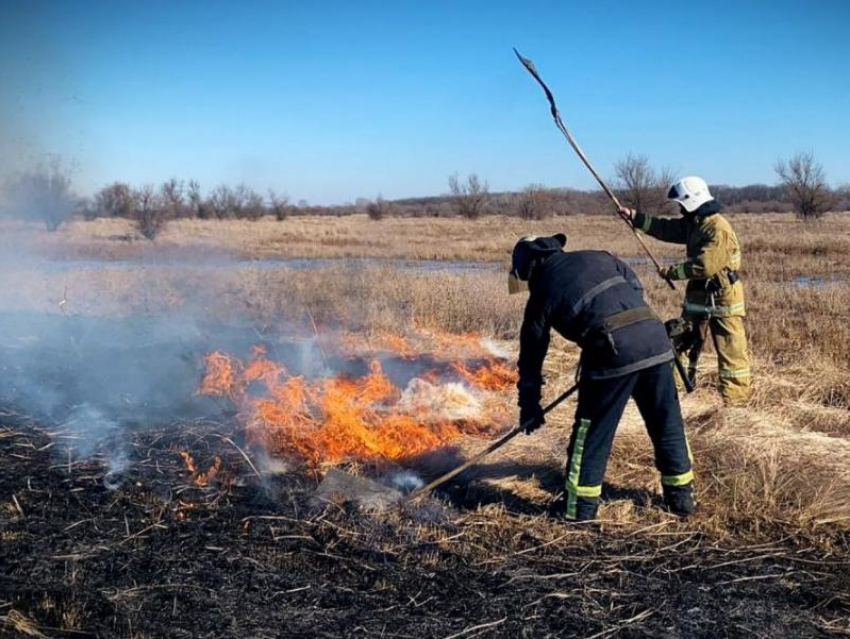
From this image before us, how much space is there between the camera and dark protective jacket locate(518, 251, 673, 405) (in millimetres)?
4105

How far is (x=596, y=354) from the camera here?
4.16m

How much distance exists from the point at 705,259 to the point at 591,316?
2872mm

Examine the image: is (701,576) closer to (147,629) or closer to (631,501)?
(631,501)

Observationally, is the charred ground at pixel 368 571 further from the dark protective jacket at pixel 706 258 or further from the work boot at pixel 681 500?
the dark protective jacket at pixel 706 258

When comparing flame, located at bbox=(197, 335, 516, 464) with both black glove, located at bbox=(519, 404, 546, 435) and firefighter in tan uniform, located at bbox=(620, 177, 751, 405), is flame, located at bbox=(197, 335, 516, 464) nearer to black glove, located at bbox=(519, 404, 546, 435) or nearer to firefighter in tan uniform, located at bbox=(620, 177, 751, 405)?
black glove, located at bbox=(519, 404, 546, 435)

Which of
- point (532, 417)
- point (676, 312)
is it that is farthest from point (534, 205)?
point (532, 417)

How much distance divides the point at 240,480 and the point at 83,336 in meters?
5.85

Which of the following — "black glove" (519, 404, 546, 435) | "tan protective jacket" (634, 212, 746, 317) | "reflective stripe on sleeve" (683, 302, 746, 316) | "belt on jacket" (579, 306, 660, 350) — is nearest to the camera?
"belt on jacket" (579, 306, 660, 350)

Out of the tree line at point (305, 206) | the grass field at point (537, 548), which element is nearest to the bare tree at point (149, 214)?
the tree line at point (305, 206)

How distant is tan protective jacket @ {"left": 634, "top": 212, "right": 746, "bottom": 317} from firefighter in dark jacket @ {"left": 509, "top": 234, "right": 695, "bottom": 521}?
8.00 ft

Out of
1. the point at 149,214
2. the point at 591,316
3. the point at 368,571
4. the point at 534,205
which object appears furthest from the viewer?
the point at 534,205

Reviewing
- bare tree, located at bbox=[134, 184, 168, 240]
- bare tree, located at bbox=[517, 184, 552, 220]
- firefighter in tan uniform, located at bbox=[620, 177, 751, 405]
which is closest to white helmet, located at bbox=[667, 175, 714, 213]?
firefighter in tan uniform, located at bbox=[620, 177, 751, 405]

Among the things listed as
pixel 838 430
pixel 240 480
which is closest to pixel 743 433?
pixel 838 430

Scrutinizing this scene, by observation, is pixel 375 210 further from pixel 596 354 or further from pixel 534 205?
pixel 596 354
